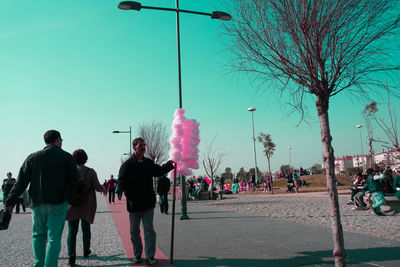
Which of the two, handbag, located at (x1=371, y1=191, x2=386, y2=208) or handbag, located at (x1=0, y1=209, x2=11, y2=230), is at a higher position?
handbag, located at (x1=0, y1=209, x2=11, y2=230)

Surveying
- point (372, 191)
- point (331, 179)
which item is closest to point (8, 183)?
point (331, 179)

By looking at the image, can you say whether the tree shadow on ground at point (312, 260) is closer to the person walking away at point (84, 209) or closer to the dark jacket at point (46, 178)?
the person walking away at point (84, 209)

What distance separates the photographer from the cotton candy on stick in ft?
16.3

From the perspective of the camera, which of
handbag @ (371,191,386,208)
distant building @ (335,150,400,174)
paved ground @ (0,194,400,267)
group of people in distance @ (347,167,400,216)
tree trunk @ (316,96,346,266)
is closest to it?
tree trunk @ (316,96,346,266)

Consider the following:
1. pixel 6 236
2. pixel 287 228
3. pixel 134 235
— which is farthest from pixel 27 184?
pixel 287 228

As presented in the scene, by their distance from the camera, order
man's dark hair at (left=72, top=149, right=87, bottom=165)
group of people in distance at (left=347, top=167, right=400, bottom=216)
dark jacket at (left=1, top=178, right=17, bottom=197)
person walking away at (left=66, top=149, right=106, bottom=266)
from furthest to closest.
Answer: dark jacket at (left=1, top=178, right=17, bottom=197) < group of people in distance at (left=347, top=167, right=400, bottom=216) < man's dark hair at (left=72, top=149, right=87, bottom=165) < person walking away at (left=66, top=149, right=106, bottom=266)

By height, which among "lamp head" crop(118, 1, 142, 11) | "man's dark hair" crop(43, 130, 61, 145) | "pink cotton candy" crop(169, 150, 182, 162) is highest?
"lamp head" crop(118, 1, 142, 11)

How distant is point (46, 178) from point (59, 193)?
272 mm

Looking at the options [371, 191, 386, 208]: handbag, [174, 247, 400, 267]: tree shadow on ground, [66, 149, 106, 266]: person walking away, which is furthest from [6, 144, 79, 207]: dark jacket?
[371, 191, 386, 208]: handbag

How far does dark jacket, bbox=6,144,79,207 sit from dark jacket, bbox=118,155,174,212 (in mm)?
806

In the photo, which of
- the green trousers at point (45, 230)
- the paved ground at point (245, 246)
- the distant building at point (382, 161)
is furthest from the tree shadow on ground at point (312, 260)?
the distant building at point (382, 161)

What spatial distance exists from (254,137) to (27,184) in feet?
99.7

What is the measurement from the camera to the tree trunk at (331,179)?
12.5 ft

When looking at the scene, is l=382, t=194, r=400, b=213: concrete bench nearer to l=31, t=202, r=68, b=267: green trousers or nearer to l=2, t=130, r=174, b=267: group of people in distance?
l=2, t=130, r=174, b=267: group of people in distance
